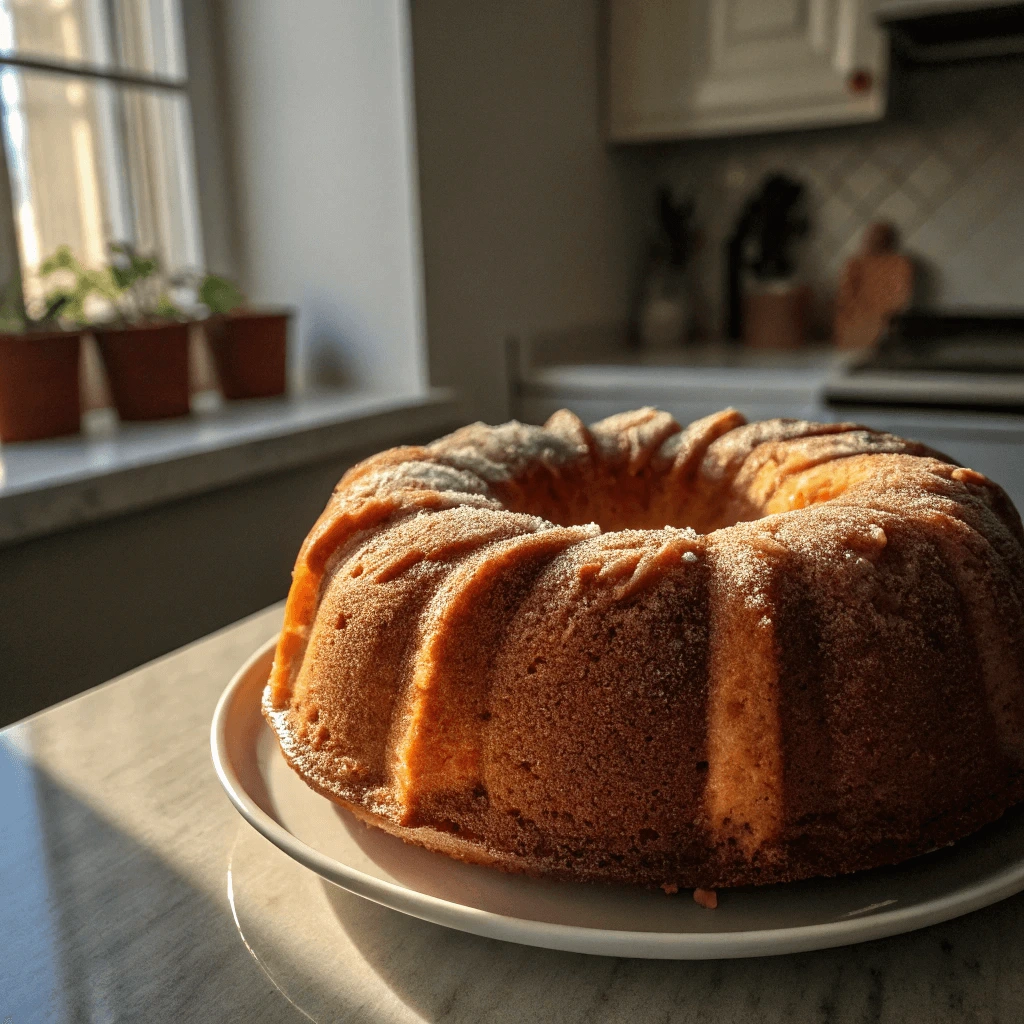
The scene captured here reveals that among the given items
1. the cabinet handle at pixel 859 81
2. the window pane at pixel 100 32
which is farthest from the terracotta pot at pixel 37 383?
the cabinet handle at pixel 859 81

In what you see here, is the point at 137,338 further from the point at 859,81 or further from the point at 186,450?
the point at 859,81

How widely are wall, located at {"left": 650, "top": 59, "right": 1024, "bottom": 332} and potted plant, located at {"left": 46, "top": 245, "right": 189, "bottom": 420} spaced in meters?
1.65

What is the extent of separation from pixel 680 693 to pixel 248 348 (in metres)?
1.65

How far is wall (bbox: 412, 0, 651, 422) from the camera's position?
2.01 meters

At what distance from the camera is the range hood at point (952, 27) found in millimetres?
1936

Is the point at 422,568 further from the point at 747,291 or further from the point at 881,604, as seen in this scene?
the point at 747,291

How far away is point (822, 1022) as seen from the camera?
1.40 ft

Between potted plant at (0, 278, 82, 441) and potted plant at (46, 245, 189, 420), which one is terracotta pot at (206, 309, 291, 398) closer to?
potted plant at (46, 245, 189, 420)

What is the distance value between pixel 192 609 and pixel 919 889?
1357 mm

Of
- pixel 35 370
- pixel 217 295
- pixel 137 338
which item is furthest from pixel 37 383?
pixel 217 295

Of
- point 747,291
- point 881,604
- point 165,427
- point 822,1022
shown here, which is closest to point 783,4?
point 747,291

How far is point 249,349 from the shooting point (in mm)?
1960

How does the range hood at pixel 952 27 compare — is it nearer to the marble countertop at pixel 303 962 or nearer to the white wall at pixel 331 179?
the white wall at pixel 331 179

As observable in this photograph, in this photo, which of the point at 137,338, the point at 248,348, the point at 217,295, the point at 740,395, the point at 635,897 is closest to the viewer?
the point at 635,897
